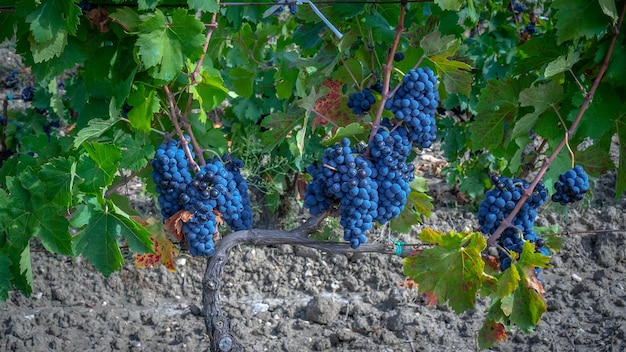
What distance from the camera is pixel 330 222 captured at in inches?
187

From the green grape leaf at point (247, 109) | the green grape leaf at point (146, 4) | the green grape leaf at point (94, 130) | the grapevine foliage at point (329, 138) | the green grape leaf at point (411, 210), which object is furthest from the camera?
the green grape leaf at point (247, 109)

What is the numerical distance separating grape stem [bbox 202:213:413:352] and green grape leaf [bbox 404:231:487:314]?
0.10 metres

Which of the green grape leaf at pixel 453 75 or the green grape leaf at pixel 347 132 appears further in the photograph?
the green grape leaf at pixel 453 75

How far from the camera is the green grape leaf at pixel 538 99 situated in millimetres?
2762

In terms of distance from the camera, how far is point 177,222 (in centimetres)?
271

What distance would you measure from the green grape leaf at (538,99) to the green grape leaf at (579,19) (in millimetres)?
208

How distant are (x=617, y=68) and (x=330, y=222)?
235cm

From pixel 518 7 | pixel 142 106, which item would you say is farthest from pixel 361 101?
pixel 518 7

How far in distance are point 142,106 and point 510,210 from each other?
1332 mm

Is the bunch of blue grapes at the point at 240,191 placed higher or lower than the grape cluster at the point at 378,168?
lower

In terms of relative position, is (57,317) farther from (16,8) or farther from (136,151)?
(16,8)

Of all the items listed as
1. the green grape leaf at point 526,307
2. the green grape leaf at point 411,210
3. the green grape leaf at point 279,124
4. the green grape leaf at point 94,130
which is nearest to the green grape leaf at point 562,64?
the green grape leaf at point 411,210

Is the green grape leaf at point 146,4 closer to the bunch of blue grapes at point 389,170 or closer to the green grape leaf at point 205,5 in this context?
the green grape leaf at point 205,5

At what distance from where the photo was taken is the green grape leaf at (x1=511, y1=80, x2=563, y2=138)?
2.76 m
